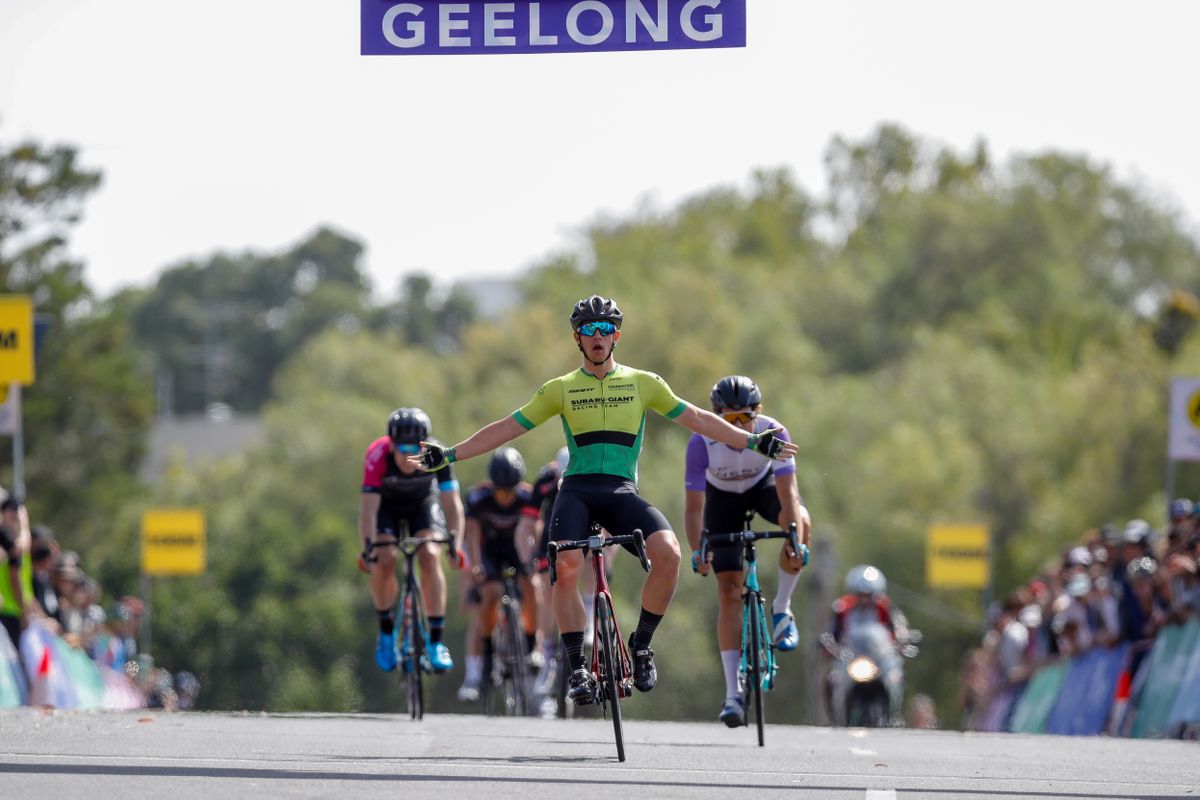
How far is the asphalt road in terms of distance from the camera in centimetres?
1075

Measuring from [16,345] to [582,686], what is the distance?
1332 cm

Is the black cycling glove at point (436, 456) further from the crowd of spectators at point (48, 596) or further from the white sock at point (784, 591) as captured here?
the crowd of spectators at point (48, 596)

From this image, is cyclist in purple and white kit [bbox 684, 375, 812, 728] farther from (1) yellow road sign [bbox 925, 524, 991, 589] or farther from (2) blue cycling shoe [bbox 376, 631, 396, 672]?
(1) yellow road sign [bbox 925, 524, 991, 589]

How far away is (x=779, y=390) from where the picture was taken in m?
73.1

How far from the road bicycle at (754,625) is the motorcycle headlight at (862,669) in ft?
27.6

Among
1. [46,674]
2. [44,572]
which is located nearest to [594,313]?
[46,674]

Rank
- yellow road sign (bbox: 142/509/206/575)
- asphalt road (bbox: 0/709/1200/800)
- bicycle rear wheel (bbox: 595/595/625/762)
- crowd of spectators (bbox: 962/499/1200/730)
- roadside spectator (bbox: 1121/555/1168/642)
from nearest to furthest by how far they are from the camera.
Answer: asphalt road (bbox: 0/709/1200/800)
bicycle rear wheel (bbox: 595/595/625/762)
crowd of spectators (bbox: 962/499/1200/730)
roadside spectator (bbox: 1121/555/1168/642)
yellow road sign (bbox: 142/509/206/575)

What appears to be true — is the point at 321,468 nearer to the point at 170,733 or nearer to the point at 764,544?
the point at 764,544

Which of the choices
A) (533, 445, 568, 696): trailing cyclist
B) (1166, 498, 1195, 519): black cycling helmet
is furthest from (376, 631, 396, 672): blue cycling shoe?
(1166, 498, 1195, 519): black cycling helmet

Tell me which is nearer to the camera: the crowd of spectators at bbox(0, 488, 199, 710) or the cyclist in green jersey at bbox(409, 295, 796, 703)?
the cyclist in green jersey at bbox(409, 295, 796, 703)

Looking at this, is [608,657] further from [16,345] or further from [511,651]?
[16,345]

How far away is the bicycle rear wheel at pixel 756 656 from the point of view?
1448 centimetres

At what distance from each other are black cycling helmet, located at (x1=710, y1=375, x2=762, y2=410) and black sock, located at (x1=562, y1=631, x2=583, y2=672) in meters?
2.25

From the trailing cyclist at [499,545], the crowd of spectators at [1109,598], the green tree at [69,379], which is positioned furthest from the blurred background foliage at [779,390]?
the trailing cyclist at [499,545]
